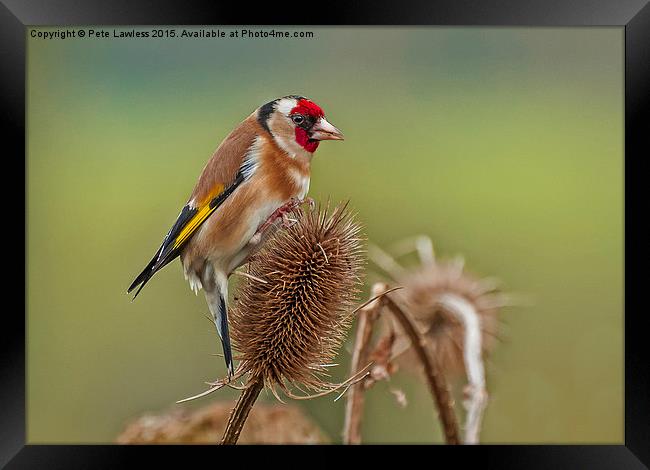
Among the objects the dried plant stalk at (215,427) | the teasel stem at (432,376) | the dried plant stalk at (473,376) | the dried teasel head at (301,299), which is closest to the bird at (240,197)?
the dried teasel head at (301,299)

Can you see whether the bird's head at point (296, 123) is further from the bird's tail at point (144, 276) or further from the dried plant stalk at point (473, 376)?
the dried plant stalk at point (473, 376)

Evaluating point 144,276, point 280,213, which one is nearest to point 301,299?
point 280,213

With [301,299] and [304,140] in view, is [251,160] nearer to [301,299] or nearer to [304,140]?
[304,140]

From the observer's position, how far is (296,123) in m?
3.85

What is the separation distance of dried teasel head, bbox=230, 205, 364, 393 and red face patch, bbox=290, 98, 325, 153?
52 cm

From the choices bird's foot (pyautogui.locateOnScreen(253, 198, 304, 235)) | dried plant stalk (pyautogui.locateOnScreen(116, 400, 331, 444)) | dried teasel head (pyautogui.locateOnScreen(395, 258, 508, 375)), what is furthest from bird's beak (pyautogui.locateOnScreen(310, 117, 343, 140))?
dried plant stalk (pyautogui.locateOnScreen(116, 400, 331, 444))

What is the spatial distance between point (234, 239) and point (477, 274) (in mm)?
1170

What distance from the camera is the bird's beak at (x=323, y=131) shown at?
149 inches

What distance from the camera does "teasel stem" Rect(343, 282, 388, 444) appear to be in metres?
3.34

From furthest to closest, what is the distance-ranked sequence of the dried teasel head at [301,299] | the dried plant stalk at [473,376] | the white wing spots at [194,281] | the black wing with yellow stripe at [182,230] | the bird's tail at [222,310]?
the white wing spots at [194,281] → the black wing with yellow stripe at [182,230] → the bird's tail at [222,310] → the dried teasel head at [301,299] → the dried plant stalk at [473,376]

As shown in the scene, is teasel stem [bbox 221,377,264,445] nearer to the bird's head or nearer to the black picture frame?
the black picture frame
